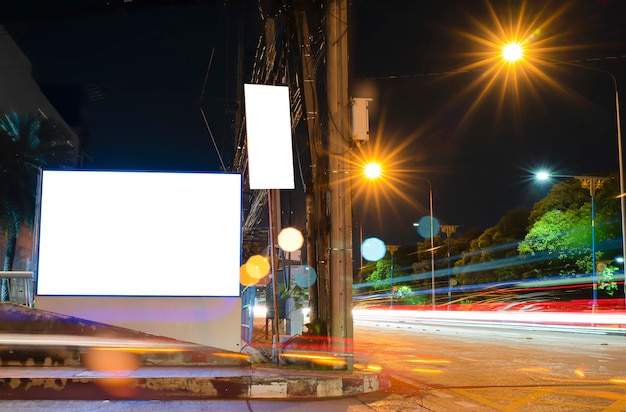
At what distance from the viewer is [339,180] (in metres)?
8.98

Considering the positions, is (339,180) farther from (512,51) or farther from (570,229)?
(570,229)

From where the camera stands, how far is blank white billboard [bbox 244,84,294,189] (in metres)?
8.74

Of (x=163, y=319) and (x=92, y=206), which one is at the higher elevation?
(x=92, y=206)

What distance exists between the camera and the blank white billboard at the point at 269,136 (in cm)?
874

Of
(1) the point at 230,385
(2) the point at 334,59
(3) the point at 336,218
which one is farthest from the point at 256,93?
(1) the point at 230,385

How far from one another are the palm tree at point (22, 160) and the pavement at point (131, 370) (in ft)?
67.7

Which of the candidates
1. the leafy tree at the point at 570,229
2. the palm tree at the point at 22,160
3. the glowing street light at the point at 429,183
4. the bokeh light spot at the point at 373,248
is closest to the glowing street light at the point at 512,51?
the glowing street light at the point at 429,183

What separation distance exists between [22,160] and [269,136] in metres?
22.8

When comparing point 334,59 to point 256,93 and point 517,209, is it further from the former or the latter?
point 517,209

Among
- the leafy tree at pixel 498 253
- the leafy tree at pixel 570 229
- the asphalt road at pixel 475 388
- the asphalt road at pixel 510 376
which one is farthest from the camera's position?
the leafy tree at pixel 498 253

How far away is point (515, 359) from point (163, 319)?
25.9 ft

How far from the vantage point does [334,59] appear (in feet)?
29.8

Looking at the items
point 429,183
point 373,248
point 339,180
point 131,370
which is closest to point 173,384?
point 131,370

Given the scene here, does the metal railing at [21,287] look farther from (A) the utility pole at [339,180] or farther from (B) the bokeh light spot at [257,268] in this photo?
(A) the utility pole at [339,180]
